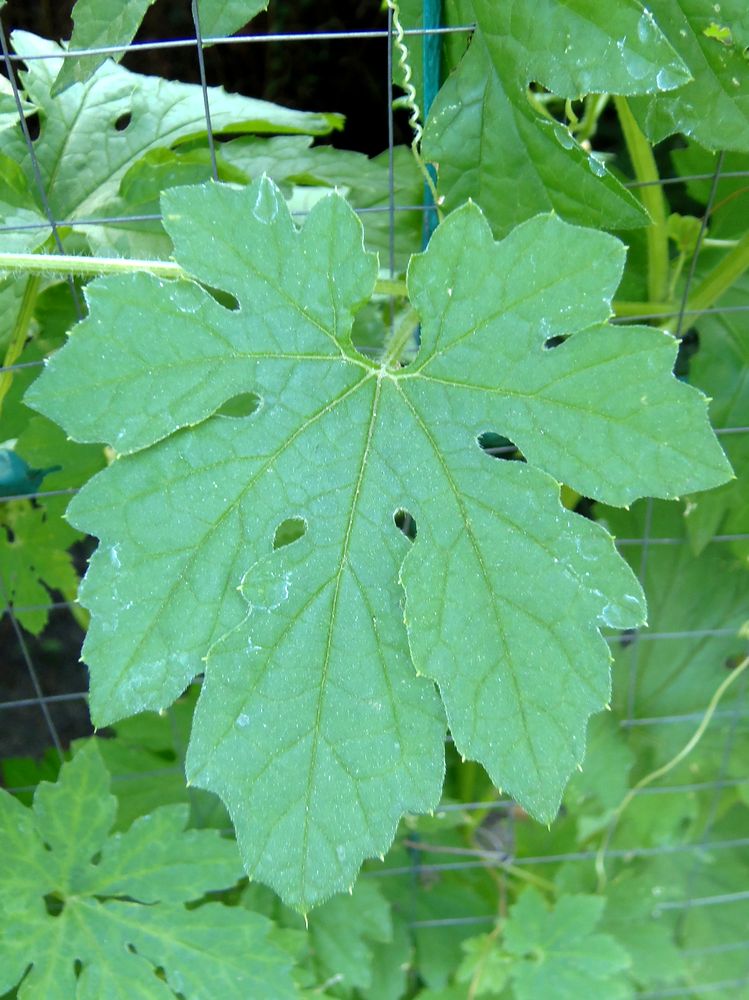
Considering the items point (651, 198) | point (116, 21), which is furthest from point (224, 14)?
point (651, 198)

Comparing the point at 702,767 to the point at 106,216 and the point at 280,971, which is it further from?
the point at 106,216

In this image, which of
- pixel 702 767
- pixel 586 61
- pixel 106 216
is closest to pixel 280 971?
pixel 702 767

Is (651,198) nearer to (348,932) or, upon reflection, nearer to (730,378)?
(730,378)

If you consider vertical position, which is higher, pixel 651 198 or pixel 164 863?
pixel 651 198

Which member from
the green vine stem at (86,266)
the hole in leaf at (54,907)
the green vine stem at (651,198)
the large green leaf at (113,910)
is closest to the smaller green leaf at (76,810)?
the large green leaf at (113,910)

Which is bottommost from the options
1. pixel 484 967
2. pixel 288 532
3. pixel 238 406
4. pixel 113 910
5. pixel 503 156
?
pixel 484 967

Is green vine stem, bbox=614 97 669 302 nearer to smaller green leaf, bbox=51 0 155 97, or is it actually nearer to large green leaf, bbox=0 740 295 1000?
smaller green leaf, bbox=51 0 155 97
